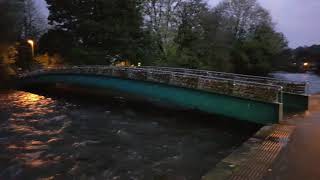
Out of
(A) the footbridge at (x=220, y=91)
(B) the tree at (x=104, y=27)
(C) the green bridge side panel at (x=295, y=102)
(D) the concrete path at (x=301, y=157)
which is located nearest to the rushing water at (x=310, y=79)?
(C) the green bridge side panel at (x=295, y=102)

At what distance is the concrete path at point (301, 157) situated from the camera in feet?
37.0

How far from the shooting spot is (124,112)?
3206 centimetres

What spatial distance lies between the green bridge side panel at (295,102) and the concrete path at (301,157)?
4.98m

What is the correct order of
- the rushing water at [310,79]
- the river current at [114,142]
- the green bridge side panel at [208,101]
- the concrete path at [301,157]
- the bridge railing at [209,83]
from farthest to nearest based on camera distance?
the rushing water at [310,79], the bridge railing at [209,83], the green bridge side panel at [208,101], the river current at [114,142], the concrete path at [301,157]

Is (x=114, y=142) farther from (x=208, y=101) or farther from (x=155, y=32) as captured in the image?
(x=155, y=32)

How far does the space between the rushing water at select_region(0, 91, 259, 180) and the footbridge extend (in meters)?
1.33

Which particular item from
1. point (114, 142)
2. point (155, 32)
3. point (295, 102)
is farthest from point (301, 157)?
point (155, 32)

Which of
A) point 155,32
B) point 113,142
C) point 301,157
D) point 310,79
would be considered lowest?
point 113,142

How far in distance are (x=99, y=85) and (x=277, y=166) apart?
1107 inches

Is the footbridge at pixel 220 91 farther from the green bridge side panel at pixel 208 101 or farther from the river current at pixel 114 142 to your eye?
the river current at pixel 114 142

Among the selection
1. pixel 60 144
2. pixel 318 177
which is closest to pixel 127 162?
pixel 60 144

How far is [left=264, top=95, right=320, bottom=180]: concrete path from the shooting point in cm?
1127

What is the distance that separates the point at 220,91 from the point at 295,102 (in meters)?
5.35

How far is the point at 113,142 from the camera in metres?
20.5
